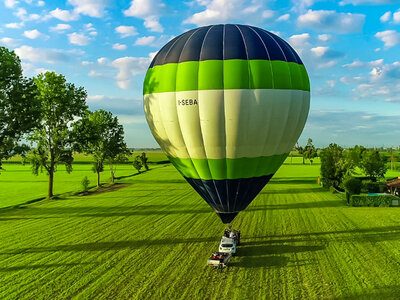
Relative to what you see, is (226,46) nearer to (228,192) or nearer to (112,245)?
(228,192)

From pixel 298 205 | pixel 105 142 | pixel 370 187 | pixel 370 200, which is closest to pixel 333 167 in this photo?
pixel 370 187

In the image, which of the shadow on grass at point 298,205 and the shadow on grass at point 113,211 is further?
the shadow on grass at point 298,205

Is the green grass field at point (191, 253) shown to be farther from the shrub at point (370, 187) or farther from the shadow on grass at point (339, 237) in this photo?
the shrub at point (370, 187)

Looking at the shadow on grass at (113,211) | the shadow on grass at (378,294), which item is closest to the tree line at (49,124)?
the shadow on grass at (113,211)

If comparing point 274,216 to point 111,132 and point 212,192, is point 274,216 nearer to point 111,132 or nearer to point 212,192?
point 212,192

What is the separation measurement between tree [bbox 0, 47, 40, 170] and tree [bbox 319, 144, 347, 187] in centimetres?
3920

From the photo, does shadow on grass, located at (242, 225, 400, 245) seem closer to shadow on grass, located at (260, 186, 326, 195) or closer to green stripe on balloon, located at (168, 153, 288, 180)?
green stripe on balloon, located at (168, 153, 288, 180)

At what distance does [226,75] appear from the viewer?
16.2 metres

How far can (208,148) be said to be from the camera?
16938mm

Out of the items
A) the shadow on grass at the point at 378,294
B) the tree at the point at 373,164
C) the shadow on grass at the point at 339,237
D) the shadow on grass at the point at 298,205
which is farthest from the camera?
the tree at the point at 373,164

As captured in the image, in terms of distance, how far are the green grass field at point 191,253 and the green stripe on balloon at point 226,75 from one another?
10.3 meters

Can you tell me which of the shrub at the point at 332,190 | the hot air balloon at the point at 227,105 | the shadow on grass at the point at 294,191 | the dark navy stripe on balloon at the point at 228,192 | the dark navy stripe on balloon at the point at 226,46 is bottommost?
the shadow on grass at the point at 294,191

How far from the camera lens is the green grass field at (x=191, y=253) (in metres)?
15.1

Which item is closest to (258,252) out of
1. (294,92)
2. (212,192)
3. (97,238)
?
(212,192)
